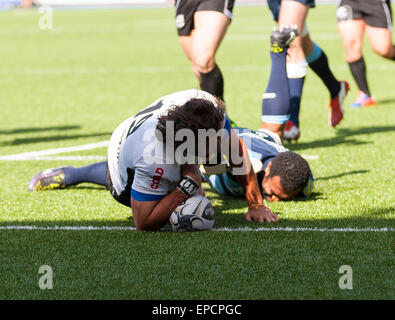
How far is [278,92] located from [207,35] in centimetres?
124

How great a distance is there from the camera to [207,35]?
7270 mm

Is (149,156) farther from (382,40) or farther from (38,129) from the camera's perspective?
(382,40)

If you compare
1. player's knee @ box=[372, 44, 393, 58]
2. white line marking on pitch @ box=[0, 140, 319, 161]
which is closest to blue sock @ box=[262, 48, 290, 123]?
white line marking on pitch @ box=[0, 140, 319, 161]

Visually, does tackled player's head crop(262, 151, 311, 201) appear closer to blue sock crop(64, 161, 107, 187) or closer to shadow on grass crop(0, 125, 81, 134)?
blue sock crop(64, 161, 107, 187)

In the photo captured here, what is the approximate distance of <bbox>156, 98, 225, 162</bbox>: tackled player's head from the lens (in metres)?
4.36

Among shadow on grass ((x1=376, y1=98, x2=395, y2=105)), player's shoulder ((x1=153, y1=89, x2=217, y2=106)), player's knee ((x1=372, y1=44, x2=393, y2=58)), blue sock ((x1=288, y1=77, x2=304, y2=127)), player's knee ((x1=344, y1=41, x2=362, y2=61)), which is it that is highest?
player's shoulder ((x1=153, y1=89, x2=217, y2=106))

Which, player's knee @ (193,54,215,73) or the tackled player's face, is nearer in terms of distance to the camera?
the tackled player's face

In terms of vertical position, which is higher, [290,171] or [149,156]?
[149,156]

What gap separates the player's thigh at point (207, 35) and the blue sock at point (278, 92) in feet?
3.38

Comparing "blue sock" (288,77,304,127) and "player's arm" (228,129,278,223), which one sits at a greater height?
"player's arm" (228,129,278,223)

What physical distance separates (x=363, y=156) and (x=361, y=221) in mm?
2394

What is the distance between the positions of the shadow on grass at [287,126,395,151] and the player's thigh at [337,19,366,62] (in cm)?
166

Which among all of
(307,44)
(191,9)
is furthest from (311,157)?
(191,9)

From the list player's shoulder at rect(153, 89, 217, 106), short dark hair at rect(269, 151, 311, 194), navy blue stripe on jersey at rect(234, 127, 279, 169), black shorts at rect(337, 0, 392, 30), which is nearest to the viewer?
player's shoulder at rect(153, 89, 217, 106)
